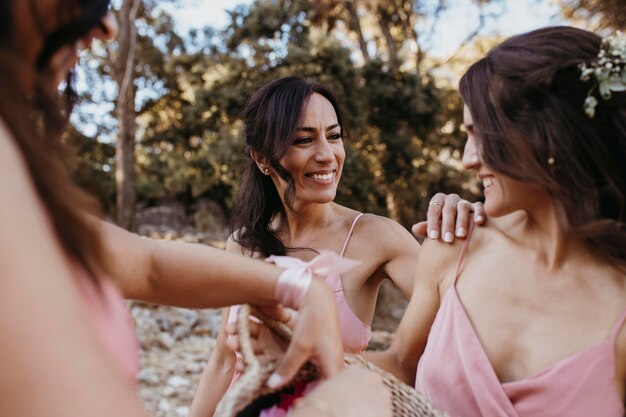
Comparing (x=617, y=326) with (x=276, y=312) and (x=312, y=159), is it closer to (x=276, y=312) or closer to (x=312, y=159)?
(x=276, y=312)

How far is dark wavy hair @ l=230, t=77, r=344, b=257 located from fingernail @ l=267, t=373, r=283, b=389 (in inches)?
59.2

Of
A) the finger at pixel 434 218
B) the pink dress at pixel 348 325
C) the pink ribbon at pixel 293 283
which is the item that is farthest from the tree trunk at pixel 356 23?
the pink ribbon at pixel 293 283

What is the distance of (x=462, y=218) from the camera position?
6.45 feet

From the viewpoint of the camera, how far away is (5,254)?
54cm

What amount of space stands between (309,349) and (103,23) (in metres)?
0.71

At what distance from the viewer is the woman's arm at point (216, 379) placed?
230 cm

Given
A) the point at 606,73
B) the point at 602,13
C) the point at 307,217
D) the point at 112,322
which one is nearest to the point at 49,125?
the point at 112,322

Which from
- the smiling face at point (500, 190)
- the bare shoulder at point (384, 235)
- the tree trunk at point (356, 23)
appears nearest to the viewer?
the smiling face at point (500, 190)

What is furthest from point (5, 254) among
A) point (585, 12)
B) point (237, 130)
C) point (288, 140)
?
point (585, 12)

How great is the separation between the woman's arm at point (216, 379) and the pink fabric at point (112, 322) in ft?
4.25

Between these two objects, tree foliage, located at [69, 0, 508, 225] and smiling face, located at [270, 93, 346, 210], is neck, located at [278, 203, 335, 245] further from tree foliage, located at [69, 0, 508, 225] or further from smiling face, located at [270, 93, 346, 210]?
tree foliage, located at [69, 0, 508, 225]

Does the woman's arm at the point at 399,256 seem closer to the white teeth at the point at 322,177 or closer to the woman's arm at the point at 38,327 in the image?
the white teeth at the point at 322,177

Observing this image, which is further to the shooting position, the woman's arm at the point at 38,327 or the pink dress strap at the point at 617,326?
the pink dress strap at the point at 617,326

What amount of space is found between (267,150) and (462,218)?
113 cm
